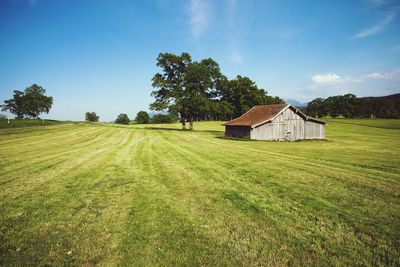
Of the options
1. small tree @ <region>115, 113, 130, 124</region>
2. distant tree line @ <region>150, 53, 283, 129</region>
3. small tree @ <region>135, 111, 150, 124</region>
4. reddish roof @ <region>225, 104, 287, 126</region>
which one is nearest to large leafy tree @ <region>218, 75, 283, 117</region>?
distant tree line @ <region>150, 53, 283, 129</region>

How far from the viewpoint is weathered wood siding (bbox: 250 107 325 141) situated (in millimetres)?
31812

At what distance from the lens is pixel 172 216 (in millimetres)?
6109

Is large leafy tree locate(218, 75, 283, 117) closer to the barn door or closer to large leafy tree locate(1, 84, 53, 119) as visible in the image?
the barn door

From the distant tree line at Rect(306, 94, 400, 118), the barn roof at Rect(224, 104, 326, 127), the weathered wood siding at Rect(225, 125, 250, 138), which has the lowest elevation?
the weathered wood siding at Rect(225, 125, 250, 138)

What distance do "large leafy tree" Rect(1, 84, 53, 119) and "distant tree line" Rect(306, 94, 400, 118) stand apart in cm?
12796

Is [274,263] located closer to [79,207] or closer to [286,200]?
[286,200]

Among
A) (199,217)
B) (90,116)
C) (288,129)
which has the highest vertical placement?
(90,116)

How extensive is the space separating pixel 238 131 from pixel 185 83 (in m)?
20.7

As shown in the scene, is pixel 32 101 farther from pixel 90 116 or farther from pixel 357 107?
pixel 357 107

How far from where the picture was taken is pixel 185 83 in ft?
Answer: 162

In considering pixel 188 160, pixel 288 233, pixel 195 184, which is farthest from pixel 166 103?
pixel 288 233

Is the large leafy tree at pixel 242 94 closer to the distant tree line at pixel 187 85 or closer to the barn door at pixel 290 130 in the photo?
the distant tree line at pixel 187 85

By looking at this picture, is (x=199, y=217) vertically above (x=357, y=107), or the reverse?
(x=357, y=107)

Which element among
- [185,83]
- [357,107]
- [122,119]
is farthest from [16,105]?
[357,107]
